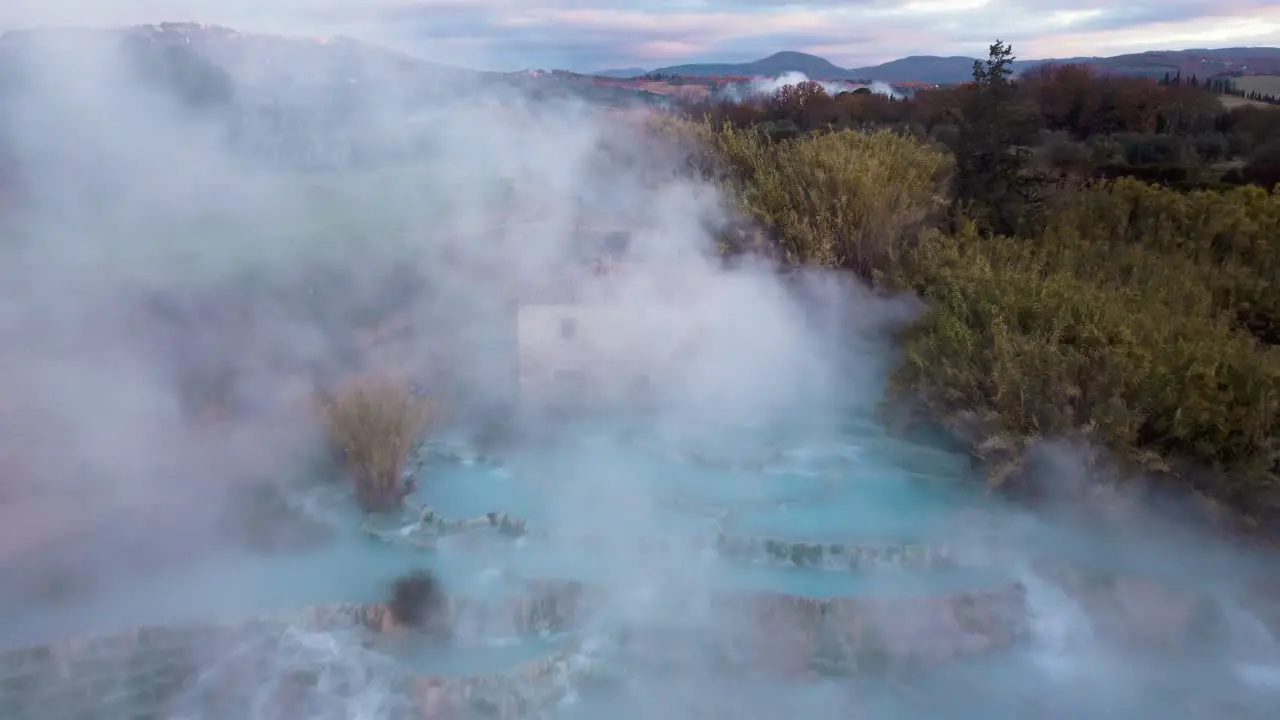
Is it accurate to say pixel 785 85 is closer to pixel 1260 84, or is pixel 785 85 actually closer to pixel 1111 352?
pixel 1260 84

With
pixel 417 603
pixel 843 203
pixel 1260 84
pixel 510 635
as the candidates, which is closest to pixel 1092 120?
pixel 1260 84

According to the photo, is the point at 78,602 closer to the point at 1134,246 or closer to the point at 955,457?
the point at 955,457

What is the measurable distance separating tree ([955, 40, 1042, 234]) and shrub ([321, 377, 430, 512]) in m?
4.56

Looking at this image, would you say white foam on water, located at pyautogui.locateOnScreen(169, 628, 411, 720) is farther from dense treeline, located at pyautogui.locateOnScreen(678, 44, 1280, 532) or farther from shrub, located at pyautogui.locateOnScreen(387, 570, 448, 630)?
dense treeline, located at pyautogui.locateOnScreen(678, 44, 1280, 532)

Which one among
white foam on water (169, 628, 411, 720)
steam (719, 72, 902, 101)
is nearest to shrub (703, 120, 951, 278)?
white foam on water (169, 628, 411, 720)

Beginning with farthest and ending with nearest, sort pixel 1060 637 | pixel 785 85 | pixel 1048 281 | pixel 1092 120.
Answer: pixel 785 85
pixel 1092 120
pixel 1048 281
pixel 1060 637

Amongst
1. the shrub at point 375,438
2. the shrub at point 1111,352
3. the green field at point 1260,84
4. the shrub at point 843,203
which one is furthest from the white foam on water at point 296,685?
the green field at point 1260,84

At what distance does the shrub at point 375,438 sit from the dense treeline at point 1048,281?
7.31ft

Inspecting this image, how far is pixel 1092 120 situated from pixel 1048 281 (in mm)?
7793

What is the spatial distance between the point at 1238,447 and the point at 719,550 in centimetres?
196

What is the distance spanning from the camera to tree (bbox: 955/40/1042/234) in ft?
21.2

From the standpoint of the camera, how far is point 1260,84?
31.7ft

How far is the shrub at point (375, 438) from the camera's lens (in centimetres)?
357

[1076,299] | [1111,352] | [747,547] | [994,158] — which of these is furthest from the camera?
[994,158]
